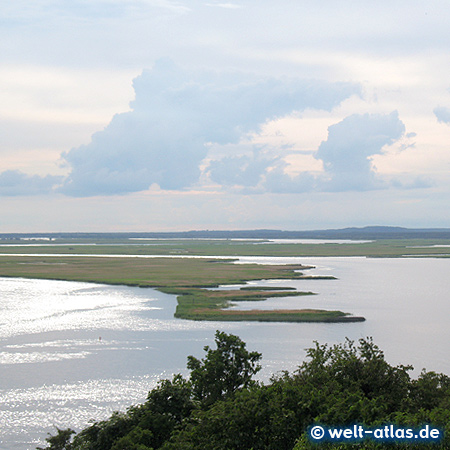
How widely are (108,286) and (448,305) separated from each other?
4897 cm

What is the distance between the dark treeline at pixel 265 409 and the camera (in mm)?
18547

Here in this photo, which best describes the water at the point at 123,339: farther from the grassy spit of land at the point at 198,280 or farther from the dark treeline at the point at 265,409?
the dark treeline at the point at 265,409

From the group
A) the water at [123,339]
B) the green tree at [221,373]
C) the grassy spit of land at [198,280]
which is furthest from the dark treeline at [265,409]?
the grassy spit of land at [198,280]

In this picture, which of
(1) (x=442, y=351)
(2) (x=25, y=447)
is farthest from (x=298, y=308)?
(2) (x=25, y=447)

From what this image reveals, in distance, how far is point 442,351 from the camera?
1763 inches

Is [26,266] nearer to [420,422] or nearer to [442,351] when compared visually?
[442,351]

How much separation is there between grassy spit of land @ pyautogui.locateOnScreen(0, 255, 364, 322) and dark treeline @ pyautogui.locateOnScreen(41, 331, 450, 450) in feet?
110

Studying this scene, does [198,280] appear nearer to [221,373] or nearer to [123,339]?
[123,339]

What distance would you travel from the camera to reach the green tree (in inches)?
998

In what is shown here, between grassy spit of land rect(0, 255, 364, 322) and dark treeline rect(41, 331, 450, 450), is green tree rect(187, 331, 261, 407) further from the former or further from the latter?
grassy spit of land rect(0, 255, 364, 322)

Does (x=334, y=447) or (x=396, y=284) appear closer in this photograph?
(x=334, y=447)

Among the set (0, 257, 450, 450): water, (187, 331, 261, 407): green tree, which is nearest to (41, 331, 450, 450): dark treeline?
(187, 331, 261, 407): green tree

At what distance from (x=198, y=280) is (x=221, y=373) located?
6776 cm

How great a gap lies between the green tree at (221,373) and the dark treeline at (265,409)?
4cm
